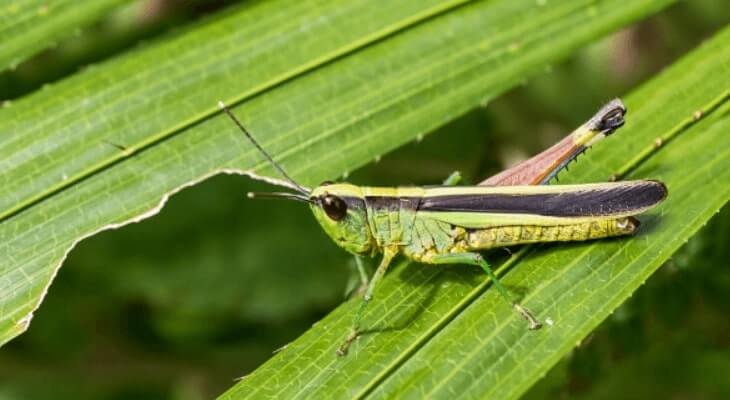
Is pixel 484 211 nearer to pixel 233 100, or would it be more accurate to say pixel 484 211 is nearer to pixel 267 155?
pixel 267 155

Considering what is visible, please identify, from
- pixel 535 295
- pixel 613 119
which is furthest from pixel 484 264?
pixel 613 119

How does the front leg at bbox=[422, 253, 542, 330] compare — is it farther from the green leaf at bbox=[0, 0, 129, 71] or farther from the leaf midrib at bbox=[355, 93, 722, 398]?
the green leaf at bbox=[0, 0, 129, 71]

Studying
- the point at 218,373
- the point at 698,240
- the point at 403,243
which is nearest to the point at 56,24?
the point at 403,243

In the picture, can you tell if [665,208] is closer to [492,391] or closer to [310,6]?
[492,391]

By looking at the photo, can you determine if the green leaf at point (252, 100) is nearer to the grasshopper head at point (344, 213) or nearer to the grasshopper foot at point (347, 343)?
the grasshopper head at point (344, 213)

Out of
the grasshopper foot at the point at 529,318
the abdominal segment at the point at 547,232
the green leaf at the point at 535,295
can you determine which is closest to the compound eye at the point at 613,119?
the green leaf at the point at 535,295
